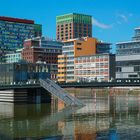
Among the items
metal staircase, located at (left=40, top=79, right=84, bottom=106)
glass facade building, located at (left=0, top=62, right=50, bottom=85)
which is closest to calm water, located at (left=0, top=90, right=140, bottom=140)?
metal staircase, located at (left=40, top=79, right=84, bottom=106)

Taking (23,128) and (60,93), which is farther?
(60,93)

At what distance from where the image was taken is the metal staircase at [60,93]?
Answer: 379ft

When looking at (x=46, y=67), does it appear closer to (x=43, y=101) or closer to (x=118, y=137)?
(x=43, y=101)

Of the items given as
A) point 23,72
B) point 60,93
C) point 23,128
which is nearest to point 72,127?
point 23,128

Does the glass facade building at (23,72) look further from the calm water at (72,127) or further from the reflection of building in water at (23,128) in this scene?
the reflection of building in water at (23,128)

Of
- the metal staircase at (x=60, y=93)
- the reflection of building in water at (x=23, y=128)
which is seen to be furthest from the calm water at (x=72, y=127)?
the metal staircase at (x=60, y=93)

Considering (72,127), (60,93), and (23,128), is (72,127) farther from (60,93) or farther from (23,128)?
(60,93)

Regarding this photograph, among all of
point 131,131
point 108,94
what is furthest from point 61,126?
point 108,94

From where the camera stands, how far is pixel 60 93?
11738 centimetres

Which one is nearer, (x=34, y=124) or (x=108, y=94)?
(x=34, y=124)

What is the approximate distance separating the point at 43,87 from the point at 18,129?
57.2 m

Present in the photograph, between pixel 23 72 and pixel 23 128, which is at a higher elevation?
pixel 23 72

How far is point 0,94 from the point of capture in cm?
13275

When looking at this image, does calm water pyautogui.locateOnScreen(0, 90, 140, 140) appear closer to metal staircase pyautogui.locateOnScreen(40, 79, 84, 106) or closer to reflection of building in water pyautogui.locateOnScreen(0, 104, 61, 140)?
reflection of building in water pyautogui.locateOnScreen(0, 104, 61, 140)
